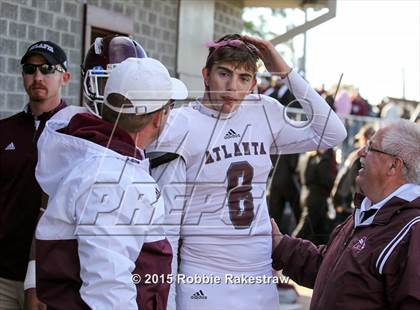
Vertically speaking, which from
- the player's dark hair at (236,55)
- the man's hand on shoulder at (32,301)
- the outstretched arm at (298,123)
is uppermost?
the player's dark hair at (236,55)

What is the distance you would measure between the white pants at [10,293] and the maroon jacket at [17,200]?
0.11 feet

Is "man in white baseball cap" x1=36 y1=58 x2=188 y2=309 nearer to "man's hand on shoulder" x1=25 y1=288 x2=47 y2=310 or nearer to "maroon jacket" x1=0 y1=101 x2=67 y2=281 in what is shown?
"man's hand on shoulder" x1=25 y1=288 x2=47 y2=310

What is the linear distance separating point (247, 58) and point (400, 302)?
1373mm

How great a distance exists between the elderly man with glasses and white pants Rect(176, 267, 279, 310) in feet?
1.11

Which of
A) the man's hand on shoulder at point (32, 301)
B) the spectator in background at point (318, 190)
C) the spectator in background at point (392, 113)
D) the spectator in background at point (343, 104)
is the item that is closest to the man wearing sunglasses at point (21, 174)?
the man's hand on shoulder at point (32, 301)

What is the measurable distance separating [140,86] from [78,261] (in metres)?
0.63

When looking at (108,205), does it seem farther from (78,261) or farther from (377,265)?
(377,265)

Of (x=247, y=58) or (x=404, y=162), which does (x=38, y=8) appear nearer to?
(x=247, y=58)

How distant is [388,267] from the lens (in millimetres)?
2842

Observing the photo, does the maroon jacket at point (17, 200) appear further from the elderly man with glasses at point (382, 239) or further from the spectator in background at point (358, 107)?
the spectator in background at point (358, 107)

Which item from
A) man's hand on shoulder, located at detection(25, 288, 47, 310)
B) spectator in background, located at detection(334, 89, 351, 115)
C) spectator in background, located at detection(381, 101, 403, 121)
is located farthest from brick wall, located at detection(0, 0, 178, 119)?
spectator in background, located at detection(334, 89, 351, 115)

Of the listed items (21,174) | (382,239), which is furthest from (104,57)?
(382,239)

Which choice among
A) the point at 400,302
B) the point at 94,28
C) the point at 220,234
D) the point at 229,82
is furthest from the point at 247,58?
the point at 94,28

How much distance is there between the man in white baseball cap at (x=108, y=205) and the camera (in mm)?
2232
